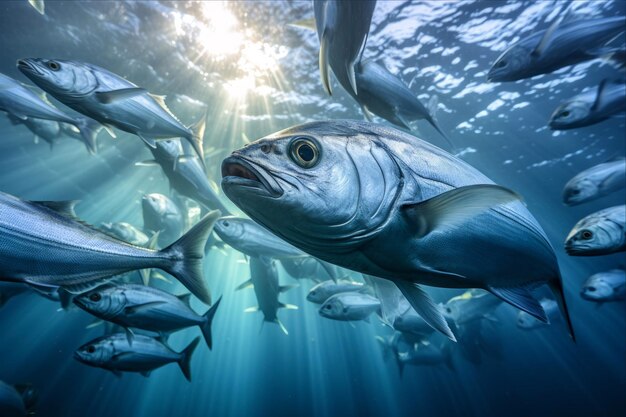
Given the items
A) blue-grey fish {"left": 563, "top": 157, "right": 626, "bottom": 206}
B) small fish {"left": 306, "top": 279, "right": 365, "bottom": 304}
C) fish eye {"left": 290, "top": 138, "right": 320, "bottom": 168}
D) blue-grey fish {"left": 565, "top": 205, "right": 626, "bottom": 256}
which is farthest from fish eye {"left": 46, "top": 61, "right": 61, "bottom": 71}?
blue-grey fish {"left": 563, "top": 157, "right": 626, "bottom": 206}

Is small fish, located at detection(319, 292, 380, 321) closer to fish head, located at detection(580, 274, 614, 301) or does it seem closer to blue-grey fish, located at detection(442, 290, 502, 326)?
fish head, located at detection(580, 274, 614, 301)

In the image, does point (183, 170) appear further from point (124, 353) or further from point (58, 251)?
point (58, 251)

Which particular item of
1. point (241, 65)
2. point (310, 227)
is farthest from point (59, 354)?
point (310, 227)

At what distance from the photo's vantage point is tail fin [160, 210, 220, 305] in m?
2.39

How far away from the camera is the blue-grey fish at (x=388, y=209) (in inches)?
47.6

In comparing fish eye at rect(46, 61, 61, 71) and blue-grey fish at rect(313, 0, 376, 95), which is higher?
Answer: fish eye at rect(46, 61, 61, 71)

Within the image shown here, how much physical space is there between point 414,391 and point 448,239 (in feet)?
111

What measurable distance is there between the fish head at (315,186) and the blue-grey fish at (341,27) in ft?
2.70

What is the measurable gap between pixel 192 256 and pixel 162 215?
6.32 m

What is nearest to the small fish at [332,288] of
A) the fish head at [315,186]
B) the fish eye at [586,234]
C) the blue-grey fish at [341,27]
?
the fish eye at [586,234]

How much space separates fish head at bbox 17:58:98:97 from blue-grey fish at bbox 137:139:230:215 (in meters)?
2.28

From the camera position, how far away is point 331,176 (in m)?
1.26

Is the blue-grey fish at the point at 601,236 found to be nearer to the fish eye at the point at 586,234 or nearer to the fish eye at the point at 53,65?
the fish eye at the point at 586,234

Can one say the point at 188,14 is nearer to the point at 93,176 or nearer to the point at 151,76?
the point at 151,76
